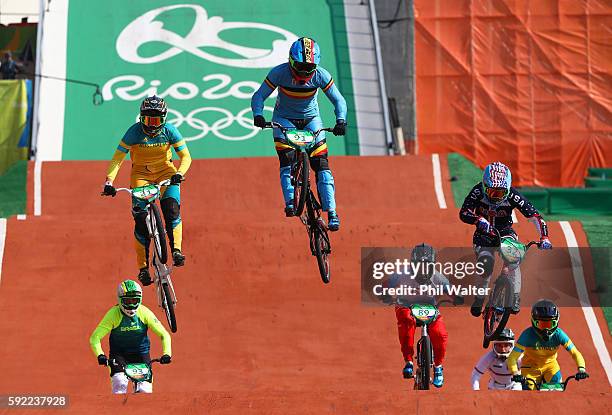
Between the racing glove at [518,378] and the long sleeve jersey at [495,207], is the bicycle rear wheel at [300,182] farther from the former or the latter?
the racing glove at [518,378]

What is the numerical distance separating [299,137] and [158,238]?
2.69 meters

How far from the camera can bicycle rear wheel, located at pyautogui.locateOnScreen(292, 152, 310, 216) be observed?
19297 mm

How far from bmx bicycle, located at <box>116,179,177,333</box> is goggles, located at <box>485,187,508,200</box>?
484 centimetres

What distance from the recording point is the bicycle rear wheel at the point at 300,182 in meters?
19.3

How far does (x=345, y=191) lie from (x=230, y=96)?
6.16 metres

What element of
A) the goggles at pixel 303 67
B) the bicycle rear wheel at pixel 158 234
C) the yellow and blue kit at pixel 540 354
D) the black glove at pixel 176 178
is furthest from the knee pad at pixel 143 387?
the yellow and blue kit at pixel 540 354

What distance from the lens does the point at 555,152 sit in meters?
39.8

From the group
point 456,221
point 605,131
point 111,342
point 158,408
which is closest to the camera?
point 158,408

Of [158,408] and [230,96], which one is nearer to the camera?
[158,408]

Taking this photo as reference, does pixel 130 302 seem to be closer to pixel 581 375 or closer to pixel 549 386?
pixel 549 386

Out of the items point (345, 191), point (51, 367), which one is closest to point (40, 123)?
point (345, 191)

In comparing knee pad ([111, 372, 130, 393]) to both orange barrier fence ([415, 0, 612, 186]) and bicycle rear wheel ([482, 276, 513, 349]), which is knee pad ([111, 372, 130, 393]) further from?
orange barrier fence ([415, 0, 612, 186])

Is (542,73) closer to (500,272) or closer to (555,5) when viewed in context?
(555,5)

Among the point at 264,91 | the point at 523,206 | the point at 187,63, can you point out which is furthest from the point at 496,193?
the point at 187,63
